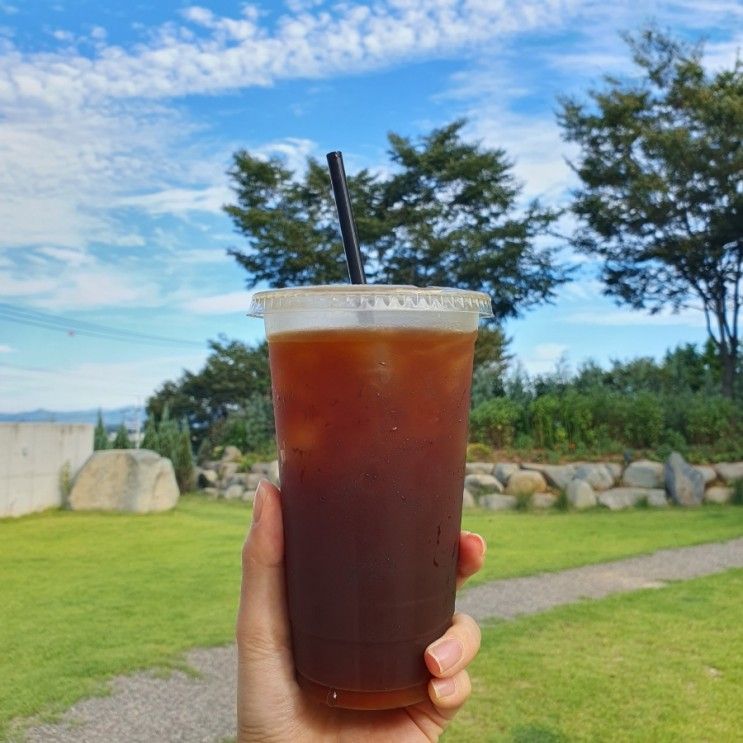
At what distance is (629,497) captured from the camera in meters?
10.3

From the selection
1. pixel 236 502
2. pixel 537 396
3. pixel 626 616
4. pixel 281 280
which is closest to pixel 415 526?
pixel 626 616

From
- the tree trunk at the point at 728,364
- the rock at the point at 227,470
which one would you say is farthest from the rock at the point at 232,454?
the tree trunk at the point at 728,364

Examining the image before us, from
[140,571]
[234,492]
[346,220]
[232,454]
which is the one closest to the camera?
[346,220]

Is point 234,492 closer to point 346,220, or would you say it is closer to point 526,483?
point 526,483

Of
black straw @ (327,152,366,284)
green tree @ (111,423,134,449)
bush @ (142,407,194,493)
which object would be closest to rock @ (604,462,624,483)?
bush @ (142,407,194,493)

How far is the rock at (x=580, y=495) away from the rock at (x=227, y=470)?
5.20 metres

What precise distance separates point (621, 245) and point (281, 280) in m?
8.02

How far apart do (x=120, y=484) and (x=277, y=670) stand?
923 centimetres

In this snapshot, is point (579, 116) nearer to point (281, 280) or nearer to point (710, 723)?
point (281, 280)

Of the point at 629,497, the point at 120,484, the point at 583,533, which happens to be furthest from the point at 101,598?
the point at 629,497

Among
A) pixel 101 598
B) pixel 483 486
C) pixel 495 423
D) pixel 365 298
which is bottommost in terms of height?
pixel 101 598

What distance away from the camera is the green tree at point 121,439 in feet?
39.2

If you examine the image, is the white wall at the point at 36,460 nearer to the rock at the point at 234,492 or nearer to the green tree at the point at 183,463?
the green tree at the point at 183,463

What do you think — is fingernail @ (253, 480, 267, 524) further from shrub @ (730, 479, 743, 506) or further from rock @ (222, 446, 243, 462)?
rock @ (222, 446, 243, 462)
